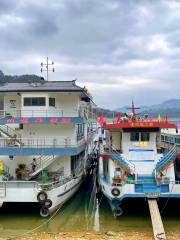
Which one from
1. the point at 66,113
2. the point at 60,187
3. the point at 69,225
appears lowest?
the point at 69,225

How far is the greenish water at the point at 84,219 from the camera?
18688 millimetres

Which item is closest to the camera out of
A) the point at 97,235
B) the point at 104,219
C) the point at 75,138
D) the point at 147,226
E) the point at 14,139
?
the point at 97,235

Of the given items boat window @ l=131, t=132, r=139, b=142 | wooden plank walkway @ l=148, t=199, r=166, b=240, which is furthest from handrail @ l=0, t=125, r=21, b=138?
wooden plank walkway @ l=148, t=199, r=166, b=240

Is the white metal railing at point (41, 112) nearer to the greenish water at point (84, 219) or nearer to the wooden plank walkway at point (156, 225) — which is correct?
the greenish water at point (84, 219)

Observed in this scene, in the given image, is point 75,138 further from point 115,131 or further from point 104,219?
point 104,219

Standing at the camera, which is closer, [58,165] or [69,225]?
[69,225]

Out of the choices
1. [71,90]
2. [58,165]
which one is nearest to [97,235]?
[58,165]

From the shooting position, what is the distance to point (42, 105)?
23906 millimetres

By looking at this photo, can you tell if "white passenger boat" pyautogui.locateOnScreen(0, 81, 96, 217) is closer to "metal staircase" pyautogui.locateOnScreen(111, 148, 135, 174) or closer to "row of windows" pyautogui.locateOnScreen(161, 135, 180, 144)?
"metal staircase" pyautogui.locateOnScreen(111, 148, 135, 174)

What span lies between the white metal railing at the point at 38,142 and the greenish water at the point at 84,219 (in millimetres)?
3795

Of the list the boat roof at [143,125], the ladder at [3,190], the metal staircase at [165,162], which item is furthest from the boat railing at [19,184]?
the metal staircase at [165,162]

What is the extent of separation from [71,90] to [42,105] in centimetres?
220

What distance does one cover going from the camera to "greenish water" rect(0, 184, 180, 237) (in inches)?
736

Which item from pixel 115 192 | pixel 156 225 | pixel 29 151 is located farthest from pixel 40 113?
pixel 156 225
